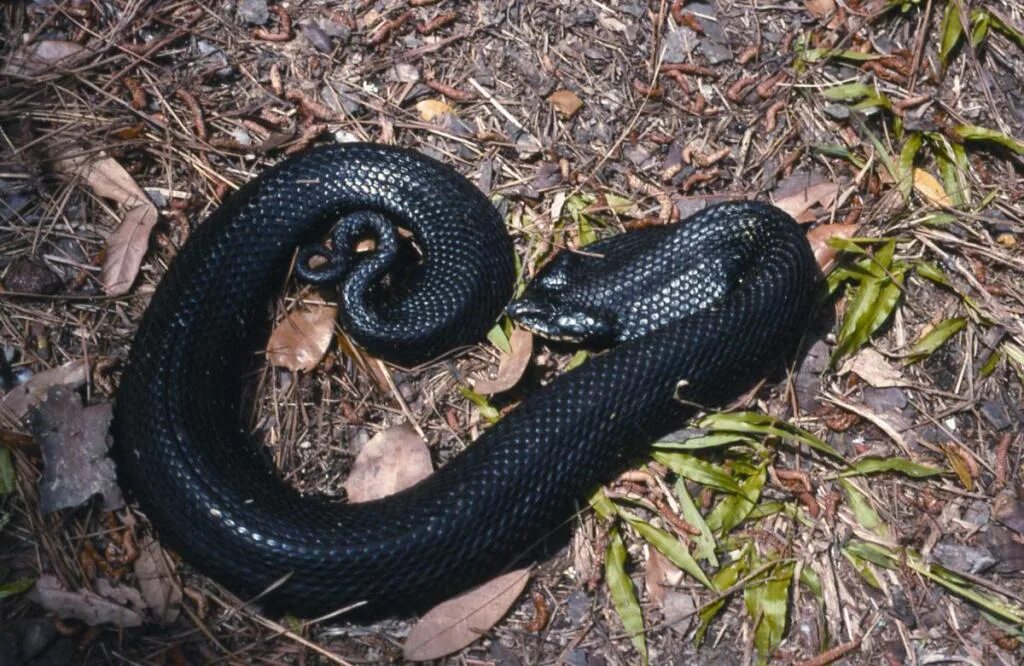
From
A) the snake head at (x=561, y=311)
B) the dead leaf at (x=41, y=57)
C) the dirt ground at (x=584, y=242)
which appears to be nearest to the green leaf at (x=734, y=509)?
the dirt ground at (x=584, y=242)

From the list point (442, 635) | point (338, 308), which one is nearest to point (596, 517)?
point (442, 635)

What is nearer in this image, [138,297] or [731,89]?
[138,297]

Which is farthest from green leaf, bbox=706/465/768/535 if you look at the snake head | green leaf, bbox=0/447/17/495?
green leaf, bbox=0/447/17/495

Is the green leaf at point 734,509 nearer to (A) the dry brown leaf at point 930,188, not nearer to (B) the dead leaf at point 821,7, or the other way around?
(A) the dry brown leaf at point 930,188

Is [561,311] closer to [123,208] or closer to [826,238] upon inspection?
[826,238]

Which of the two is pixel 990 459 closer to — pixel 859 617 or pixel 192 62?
pixel 859 617

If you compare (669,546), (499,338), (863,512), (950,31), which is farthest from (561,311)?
(950,31)
